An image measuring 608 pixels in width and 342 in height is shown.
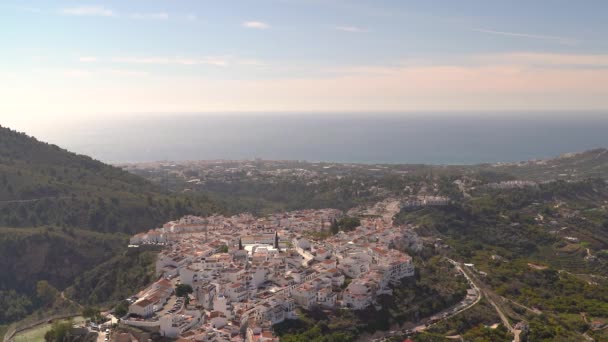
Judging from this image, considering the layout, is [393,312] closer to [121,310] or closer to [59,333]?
[121,310]

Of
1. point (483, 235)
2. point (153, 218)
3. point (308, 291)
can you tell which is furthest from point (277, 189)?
point (308, 291)

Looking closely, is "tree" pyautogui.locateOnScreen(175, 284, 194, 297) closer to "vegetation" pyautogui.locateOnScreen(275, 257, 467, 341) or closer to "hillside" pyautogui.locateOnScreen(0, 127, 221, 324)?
"hillside" pyautogui.locateOnScreen(0, 127, 221, 324)

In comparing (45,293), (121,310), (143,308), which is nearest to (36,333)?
(121,310)

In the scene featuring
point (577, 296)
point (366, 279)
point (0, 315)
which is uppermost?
point (366, 279)

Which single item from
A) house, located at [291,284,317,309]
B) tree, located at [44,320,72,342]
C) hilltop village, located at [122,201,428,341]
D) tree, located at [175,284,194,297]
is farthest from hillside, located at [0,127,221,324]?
house, located at [291,284,317,309]

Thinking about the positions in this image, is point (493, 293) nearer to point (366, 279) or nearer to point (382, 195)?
point (366, 279)

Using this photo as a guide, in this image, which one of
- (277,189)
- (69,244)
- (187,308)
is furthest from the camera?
(277,189)
